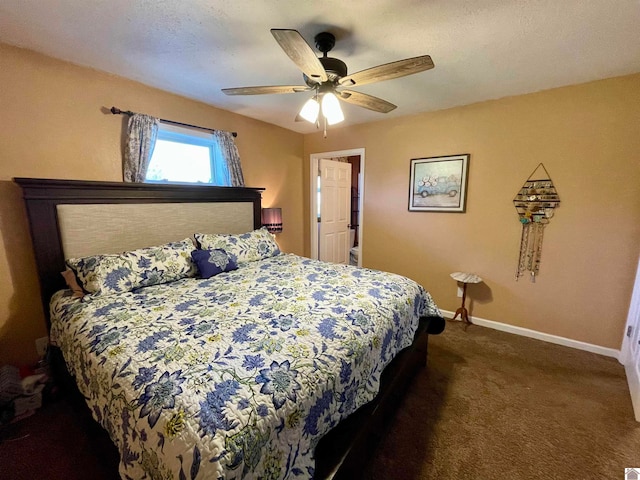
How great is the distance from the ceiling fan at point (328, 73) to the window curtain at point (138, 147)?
999 millimetres

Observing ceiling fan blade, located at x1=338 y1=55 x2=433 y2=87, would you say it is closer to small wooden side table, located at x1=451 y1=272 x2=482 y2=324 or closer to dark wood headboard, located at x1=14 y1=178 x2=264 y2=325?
dark wood headboard, located at x1=14 y1=178 x2=264 y2=325

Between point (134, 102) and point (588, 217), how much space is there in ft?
→ 13.6

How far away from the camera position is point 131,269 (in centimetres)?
189

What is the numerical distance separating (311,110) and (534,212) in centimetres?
233

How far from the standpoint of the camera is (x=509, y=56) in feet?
6.07

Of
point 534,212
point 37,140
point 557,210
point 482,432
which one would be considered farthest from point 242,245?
point 557,210

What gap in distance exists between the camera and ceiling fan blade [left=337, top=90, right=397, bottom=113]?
1798mm

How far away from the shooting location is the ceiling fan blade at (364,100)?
5.90 feet

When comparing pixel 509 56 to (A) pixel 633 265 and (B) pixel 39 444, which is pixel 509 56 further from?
(B) pixel 39 444

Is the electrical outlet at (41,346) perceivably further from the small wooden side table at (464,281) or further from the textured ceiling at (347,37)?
the small wooden side table at (464,281)

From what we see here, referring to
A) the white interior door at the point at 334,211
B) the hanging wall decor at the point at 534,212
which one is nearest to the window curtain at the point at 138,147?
the white interior door at the point at 334,211

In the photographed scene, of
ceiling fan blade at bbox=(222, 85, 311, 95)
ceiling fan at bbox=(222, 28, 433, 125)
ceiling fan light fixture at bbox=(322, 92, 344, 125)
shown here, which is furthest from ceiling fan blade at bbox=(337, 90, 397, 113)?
ceiling fan blade at bbox=(222, 85, 311, 95)

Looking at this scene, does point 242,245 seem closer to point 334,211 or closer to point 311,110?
point 311,110

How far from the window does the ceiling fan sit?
3.81ft
